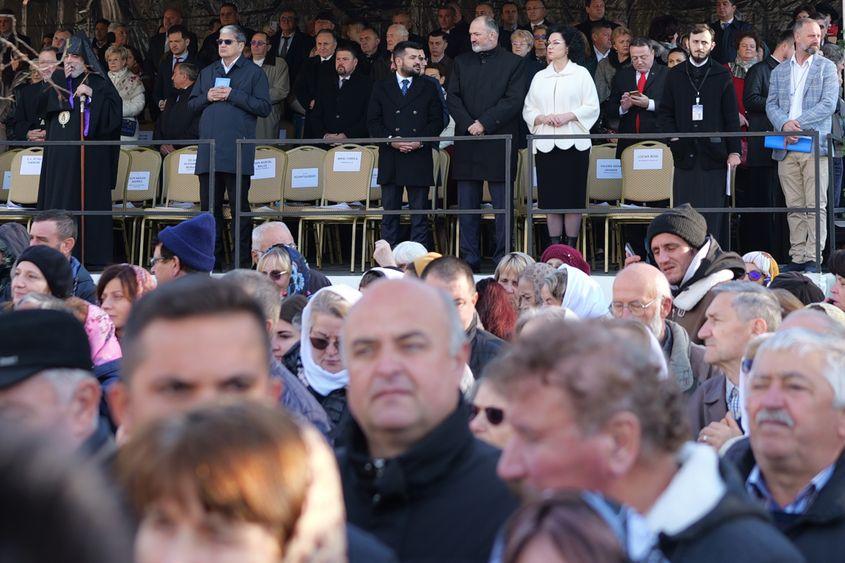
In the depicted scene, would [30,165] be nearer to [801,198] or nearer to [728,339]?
[801,198]

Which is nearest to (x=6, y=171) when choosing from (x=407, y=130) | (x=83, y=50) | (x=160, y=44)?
(x=83, y=50)

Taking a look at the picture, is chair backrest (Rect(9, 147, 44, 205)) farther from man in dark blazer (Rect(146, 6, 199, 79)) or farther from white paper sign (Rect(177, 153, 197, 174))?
man in dark blazer (Rect(146, 6, 199, 79))

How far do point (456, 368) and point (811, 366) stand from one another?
2.97 ft

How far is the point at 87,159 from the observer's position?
12164mm

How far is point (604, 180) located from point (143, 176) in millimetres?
4254

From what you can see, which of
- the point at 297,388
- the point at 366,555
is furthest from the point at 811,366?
the point at 297,388

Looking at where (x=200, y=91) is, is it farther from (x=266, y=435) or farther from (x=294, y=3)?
(x=266, y=435)

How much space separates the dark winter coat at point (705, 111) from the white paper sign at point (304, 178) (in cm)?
317

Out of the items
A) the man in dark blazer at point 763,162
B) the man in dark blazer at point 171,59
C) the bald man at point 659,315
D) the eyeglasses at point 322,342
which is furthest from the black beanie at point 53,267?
the man in dark blazer at point 763,162

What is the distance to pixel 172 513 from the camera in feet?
5.75

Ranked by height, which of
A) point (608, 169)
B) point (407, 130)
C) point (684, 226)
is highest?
point (407, 130)

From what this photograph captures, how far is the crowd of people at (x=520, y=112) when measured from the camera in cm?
1113

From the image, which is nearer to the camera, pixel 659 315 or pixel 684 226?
pixel 659 315

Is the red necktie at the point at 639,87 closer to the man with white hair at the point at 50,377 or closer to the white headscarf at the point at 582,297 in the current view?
the white headscarf at the point at 582,297
